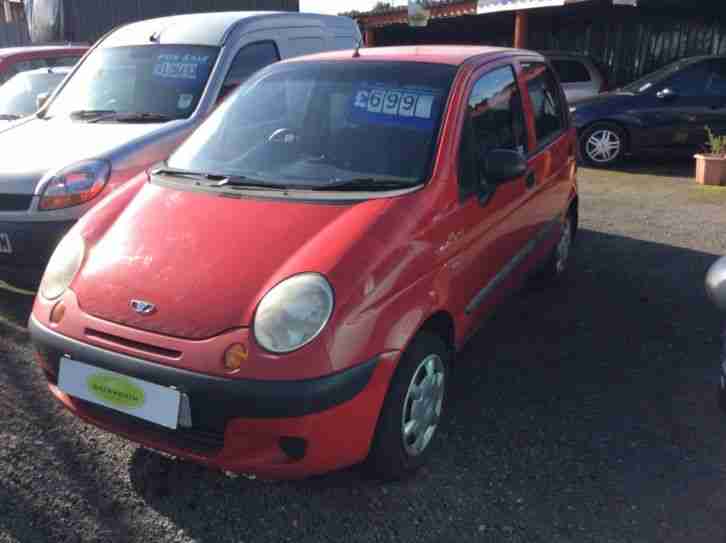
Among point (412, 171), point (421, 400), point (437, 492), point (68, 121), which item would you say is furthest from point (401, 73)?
point (68, 121)

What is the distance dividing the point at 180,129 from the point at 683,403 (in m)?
3.50

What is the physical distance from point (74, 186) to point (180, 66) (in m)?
1.57

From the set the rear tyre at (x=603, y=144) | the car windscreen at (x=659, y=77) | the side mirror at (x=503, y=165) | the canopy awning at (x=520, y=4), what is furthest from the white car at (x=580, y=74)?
the side mirror at (x=503, y=165)

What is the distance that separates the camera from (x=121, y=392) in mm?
2311

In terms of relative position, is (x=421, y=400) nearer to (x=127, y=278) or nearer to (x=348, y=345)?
(x=348, y=345)

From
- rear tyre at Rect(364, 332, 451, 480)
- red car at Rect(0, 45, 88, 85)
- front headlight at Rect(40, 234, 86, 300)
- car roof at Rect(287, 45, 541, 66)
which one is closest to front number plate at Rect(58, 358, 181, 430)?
front headlight at Rect(40, 234, 86, 300)

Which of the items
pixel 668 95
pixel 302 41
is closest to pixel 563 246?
pixel 302 41

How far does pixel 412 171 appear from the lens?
9.23 ft

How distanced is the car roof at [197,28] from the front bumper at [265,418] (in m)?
3.50

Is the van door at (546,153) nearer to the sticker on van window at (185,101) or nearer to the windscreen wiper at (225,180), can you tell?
the windscreen wiper at (225,180)

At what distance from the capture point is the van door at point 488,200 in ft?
9.73

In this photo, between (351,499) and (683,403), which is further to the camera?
(683,403)

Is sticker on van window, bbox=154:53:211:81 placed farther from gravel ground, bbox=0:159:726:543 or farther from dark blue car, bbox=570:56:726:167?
dark blue car, bbox=570:56:726:167

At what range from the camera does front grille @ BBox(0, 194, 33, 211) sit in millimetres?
3898
